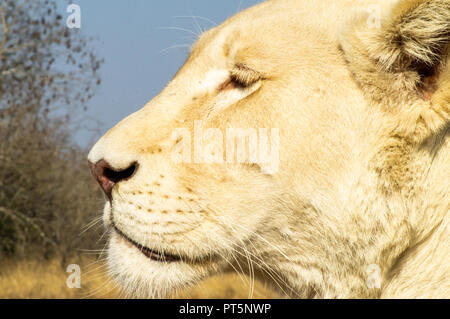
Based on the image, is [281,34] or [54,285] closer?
[281,34]

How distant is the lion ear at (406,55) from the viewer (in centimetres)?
226

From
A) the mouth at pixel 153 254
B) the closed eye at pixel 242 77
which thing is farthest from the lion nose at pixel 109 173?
the closed eye at pixel 242 77

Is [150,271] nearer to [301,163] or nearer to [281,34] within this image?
[301,163]

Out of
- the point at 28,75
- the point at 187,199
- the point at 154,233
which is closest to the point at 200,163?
the point at 187,199

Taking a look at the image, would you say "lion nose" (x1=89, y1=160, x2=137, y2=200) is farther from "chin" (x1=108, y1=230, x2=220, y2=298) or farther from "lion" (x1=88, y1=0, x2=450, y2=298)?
"chin" (x1=108, y1=230, x2=220, y2=298)

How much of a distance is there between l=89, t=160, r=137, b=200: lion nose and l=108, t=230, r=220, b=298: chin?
0.26m

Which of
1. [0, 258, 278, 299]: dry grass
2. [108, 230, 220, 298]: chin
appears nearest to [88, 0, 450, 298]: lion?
[108, 230, 220, 298]: chin

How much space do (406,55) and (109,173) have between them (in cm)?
138

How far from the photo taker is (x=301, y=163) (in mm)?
2488

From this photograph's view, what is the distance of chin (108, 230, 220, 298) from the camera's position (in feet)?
8.69

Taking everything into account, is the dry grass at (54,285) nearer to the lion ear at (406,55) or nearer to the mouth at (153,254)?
the mouth at (153,254)

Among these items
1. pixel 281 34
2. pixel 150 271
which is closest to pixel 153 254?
pixel 150 271

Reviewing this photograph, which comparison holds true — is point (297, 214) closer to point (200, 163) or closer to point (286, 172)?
point (286, 172)

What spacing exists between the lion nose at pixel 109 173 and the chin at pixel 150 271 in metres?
0.26
